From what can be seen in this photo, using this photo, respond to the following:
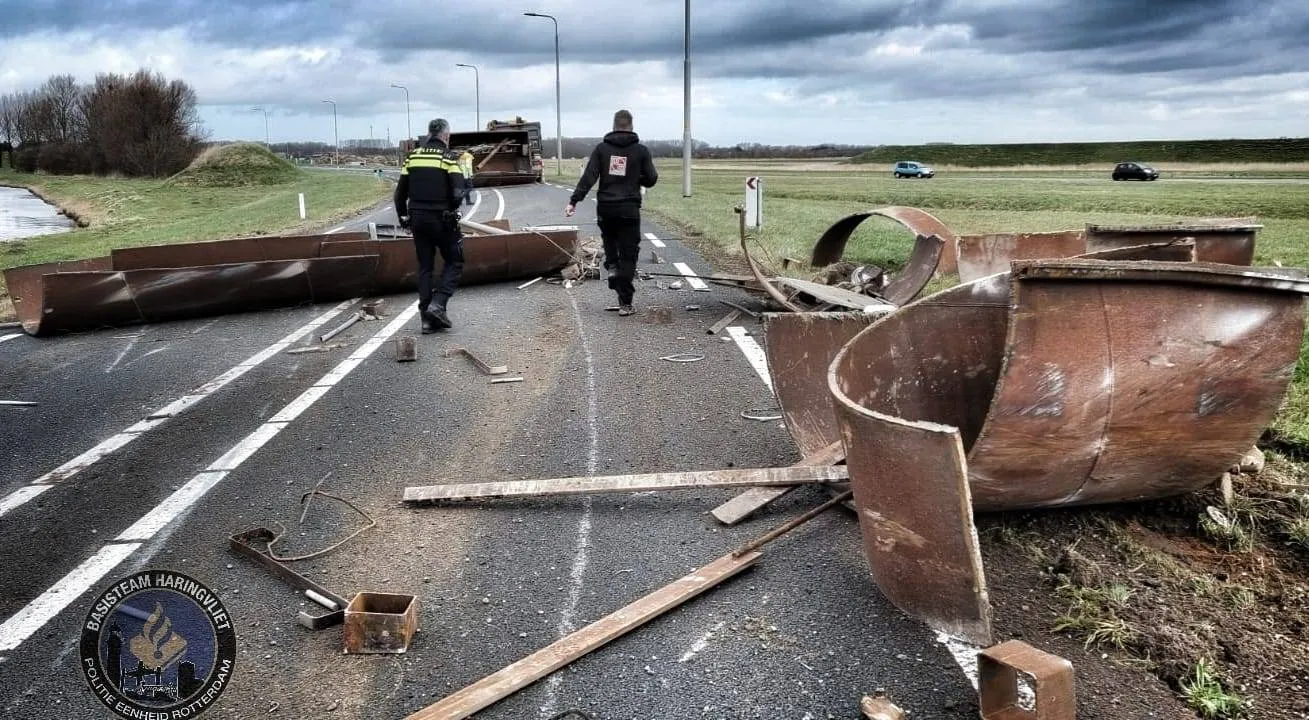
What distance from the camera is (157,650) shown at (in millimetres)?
3131

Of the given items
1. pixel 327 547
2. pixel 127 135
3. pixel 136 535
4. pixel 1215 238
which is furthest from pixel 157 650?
pixel 127 135

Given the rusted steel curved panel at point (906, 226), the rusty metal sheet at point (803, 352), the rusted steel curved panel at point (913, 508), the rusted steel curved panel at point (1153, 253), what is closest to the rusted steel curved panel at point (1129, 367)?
the rusted steel curved panel at point (913, 508)

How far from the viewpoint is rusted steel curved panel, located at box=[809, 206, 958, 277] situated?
26.7 feet

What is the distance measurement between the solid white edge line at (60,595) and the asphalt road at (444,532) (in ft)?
0.05

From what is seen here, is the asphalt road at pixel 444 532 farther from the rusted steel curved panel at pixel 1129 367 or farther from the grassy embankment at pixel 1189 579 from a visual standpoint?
the rusted steel curved panel at pixel 1129 367

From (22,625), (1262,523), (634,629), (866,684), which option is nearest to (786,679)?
(866,684)

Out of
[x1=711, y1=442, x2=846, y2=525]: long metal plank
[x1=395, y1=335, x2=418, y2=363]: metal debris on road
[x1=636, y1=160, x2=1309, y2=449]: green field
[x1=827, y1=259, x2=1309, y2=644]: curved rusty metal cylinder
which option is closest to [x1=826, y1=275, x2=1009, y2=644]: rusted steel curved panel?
[x1=827, y1=259, x2=1309, y2=644]: curved rusty metal cylinder

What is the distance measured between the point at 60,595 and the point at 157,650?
79cm

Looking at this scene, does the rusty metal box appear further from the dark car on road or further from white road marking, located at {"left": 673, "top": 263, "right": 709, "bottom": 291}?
the dark car on road

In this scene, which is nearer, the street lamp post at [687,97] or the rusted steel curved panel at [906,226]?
the rusted steel curved panel at [906,226]

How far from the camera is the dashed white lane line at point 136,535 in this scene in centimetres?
343

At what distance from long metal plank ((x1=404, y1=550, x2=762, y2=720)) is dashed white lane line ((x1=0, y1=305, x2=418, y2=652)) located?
1.65m

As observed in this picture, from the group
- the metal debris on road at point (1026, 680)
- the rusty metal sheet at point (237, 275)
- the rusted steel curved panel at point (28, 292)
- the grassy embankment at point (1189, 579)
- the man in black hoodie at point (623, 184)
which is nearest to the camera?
the metal debris on road at point (1026, 680)

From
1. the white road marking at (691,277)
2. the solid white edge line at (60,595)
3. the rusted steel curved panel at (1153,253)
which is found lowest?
the solid white edge line at (60,595)
